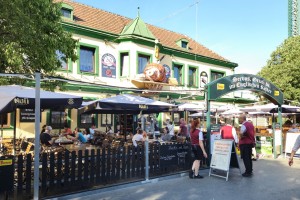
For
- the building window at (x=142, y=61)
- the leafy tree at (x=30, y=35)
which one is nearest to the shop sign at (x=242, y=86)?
the leafy tree at (x=30, y=35)

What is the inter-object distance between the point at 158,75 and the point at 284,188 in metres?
13.1

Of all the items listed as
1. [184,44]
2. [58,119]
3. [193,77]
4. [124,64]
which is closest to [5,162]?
[58,119]

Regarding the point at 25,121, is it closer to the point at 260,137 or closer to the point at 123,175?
the point at 123,175

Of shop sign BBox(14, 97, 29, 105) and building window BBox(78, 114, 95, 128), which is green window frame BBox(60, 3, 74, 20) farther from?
shop sign BBox(14, 97, 29, 105)

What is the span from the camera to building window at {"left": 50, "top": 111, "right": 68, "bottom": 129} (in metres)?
17.0

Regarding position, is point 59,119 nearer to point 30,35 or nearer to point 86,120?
point 86,120

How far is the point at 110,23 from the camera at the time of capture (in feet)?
71.1

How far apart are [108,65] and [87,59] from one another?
4.79 ft

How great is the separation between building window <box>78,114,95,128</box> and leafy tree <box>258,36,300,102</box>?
19888 mm

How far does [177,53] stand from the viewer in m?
24.0

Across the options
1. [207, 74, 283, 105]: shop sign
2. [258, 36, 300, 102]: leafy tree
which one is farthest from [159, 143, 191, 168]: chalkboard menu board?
[258, 36, 300, 102]: leafy tree

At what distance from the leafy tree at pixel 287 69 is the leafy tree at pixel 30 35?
25.5 meters

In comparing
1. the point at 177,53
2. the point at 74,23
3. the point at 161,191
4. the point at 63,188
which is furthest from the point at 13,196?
the point at 177,53

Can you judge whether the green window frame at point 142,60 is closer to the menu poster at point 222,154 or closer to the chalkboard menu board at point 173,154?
the chalkboard menu board at point 173,154
